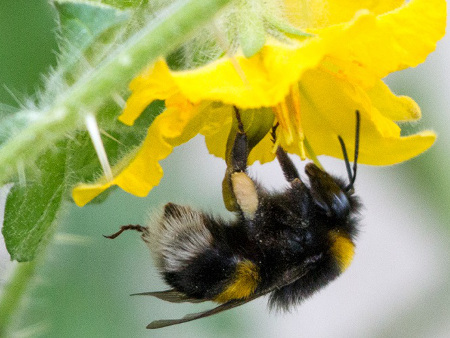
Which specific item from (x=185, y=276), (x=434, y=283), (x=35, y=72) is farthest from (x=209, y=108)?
(x=434, y=283)

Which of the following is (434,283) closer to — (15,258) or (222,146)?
(222,146)

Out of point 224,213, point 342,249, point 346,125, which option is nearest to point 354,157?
point 346,125

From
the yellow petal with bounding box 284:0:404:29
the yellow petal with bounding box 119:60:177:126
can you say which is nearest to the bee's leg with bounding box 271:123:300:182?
the yellow petal with bounding box 284:0:404:29

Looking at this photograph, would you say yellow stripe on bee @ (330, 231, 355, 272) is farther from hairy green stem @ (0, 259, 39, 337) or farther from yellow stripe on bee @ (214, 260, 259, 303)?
hairy green stem @ (0, 259, 39, 337)

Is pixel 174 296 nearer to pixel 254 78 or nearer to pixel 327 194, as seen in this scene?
pixel 327 194

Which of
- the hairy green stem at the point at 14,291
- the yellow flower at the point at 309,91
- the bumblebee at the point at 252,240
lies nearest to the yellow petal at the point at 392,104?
the yellow flower at the point at 309,91

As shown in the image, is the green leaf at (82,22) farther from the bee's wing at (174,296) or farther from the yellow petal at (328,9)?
the bee's wing at (174,296)
